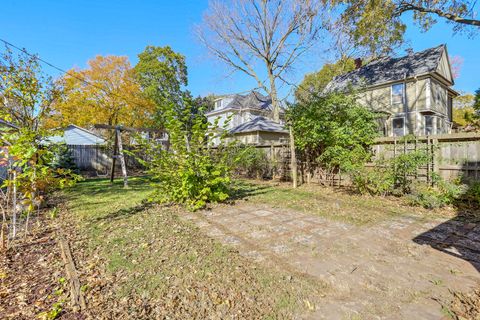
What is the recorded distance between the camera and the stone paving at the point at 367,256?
202 cm

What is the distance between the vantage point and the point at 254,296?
2113 millimetres

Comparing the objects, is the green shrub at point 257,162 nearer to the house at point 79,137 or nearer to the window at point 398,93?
the window at point 398,93

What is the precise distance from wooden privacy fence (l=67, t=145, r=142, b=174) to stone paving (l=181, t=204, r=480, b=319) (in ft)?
40.4

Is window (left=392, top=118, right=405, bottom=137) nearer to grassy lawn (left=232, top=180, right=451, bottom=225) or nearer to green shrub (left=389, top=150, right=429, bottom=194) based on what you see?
grassy lawn (left=232, top=180, right=451, bottom=225)

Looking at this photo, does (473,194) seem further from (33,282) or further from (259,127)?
(259,127)

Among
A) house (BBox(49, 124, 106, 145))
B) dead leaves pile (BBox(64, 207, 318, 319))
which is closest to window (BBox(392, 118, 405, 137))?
dead leaves pile (BBox(64, 207, 318, 319))

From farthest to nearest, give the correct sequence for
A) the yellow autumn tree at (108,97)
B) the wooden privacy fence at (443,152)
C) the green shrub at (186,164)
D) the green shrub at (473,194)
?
the yellow autumn tree at (108,97) < the wooden privacy fence at (443,152) < the green shrub at (186,164) < the green shrub at (473,194)

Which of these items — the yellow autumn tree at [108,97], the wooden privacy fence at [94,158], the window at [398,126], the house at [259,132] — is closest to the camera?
the wooden privacy fence at [94,158]

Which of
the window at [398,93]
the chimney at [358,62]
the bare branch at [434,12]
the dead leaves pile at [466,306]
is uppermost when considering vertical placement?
the chimney at [358,62]

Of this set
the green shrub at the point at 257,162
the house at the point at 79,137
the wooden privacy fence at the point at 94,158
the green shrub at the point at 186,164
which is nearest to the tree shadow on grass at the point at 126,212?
the green shrub at the point at 186,164

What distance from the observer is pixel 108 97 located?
69.4 ft

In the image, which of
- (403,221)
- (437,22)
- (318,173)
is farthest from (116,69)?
(403,221)

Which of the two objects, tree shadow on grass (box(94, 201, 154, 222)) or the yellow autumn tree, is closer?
tree shadow on grass (box(94, 201, 154, 222))

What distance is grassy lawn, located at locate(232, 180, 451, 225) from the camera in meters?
4.65
